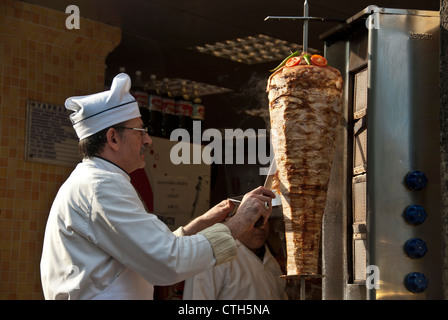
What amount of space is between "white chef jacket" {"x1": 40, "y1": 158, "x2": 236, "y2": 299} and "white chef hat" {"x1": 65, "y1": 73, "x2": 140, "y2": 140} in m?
0.23

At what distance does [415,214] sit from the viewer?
3.25 metres

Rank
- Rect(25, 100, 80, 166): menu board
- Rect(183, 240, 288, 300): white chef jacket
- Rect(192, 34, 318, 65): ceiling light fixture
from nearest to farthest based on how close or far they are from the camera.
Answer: Rect(25, 100, 80, 166): menu board, Rect(183, 240, 288, 300): white chef jacket, Rect(192, 34, 318, 65): ceiling light fixture

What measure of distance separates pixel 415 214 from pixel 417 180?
0.15 metres

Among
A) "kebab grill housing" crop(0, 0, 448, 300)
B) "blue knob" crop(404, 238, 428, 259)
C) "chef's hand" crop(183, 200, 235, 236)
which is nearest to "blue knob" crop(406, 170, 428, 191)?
"kebab grill housing" crop(0, 0, 448, 300)

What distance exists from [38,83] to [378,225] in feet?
9.37

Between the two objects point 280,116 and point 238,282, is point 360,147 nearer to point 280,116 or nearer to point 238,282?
point 280,116

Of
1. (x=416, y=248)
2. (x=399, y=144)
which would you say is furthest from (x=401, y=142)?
(x=416, y=248)

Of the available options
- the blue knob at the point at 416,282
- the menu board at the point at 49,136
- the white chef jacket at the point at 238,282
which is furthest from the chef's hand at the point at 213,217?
the menu board at the point at 49,136

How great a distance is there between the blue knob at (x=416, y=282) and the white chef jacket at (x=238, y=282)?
7.47ft

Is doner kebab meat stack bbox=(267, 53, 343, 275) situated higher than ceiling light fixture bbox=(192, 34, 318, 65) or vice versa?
ceiling light fixture bbox=(192, 34, 318, 65)

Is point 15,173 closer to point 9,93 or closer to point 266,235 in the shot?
point 9,93

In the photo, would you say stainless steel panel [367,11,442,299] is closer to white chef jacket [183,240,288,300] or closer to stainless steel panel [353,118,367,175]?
stainless steel panel [353,118,367,175]

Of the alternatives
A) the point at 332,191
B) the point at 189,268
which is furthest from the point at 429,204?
the point at 189,268

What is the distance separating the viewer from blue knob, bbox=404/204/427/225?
3.25 meters
